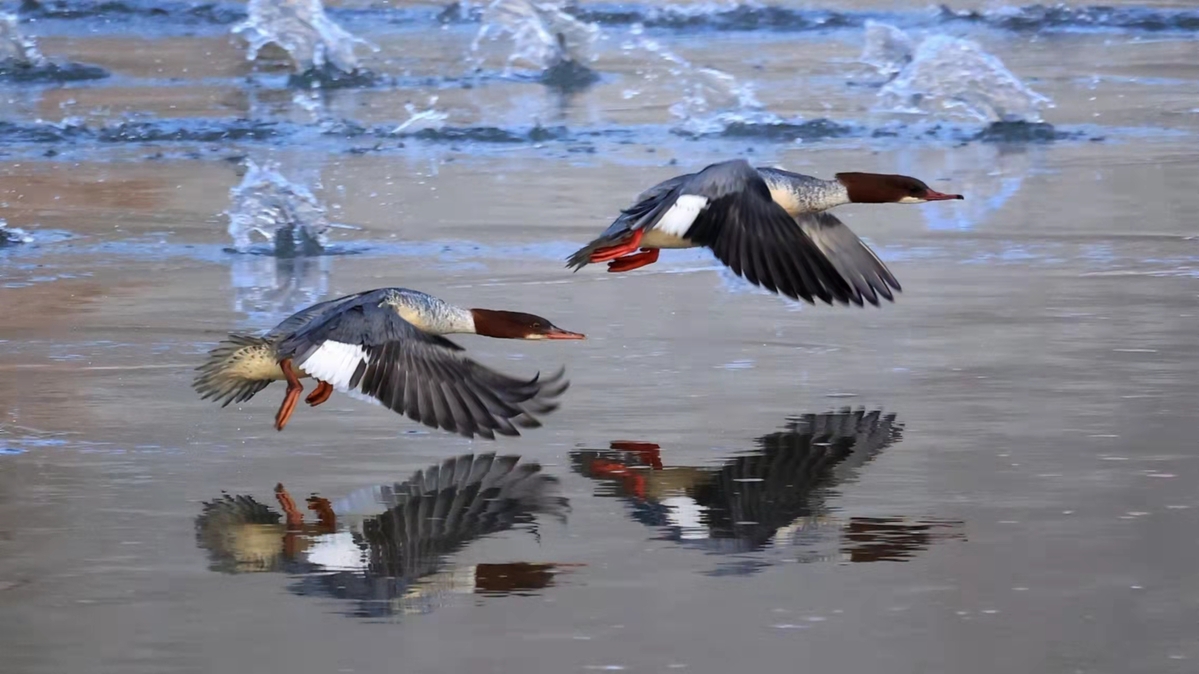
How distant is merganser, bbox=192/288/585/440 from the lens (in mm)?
6609

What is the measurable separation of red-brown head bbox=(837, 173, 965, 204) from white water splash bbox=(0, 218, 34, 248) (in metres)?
4.54

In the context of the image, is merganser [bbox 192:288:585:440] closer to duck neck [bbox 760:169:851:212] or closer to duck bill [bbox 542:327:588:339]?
duck bill [bbox 542:327:588:339]

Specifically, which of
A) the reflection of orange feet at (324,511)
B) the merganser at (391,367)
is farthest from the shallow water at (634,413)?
the merganser at (391,367)

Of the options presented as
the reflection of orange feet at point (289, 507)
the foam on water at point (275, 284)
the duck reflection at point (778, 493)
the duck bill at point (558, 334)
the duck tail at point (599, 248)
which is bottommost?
the foam on water at point (275, 284)

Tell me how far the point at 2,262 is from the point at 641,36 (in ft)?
40.4

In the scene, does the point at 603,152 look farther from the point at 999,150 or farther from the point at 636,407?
the point at 636,407

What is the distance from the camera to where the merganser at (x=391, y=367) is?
21.7 feet

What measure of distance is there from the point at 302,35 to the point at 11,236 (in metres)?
8.39

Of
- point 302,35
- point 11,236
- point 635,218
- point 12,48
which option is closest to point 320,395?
point 635,218

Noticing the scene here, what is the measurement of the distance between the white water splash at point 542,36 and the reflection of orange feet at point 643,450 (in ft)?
38.3

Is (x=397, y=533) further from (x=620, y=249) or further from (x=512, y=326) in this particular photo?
(x=620, y=249)

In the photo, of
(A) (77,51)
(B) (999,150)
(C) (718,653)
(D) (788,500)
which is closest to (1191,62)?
(B) (999,150)

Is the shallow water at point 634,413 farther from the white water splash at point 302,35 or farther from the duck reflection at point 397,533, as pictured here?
the white water splash at point 302,35

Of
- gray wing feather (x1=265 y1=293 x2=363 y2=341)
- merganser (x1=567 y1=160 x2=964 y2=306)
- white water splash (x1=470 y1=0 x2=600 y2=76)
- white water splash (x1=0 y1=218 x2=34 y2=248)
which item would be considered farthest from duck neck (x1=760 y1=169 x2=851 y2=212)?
white water splash (x1=470 y1=0 x2=600 y2=76)
